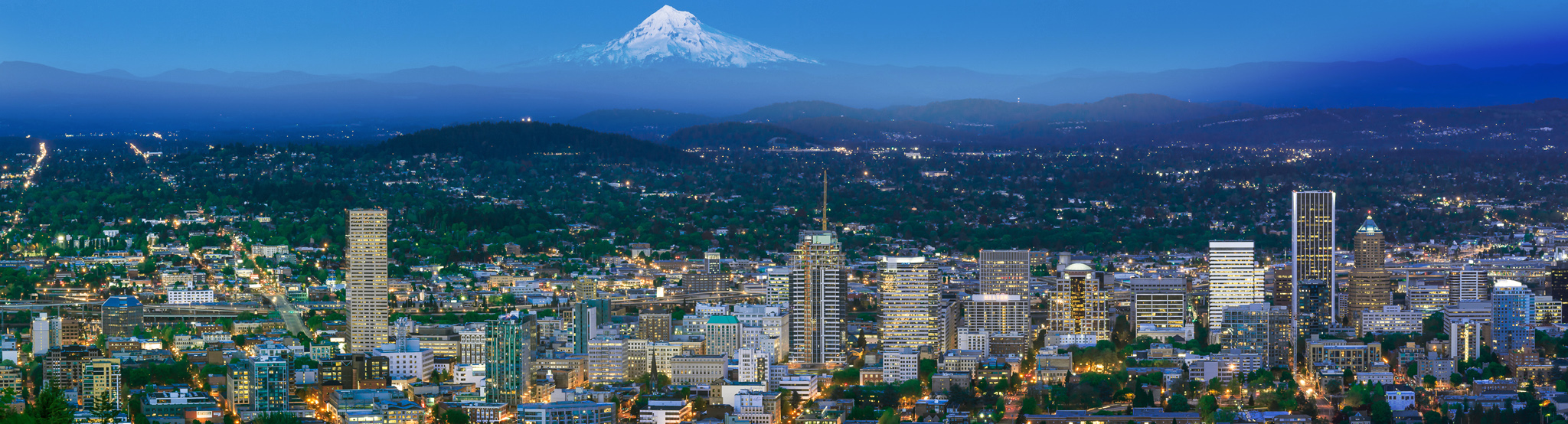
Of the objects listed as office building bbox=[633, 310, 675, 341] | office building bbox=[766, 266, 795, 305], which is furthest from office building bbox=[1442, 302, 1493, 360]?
office building bbox=[633, 310, 675, 341]

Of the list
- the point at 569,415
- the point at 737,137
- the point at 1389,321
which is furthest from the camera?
the point at 737,137

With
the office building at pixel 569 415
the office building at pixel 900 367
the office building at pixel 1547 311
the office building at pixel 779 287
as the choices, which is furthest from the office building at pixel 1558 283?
the office building at pixel 569 415

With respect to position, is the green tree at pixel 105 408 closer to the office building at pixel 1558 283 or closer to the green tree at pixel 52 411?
the green tree at pixel 52 411

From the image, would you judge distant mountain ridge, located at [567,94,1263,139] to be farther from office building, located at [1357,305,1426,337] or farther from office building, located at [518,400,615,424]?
office building, located at [518,400,615,424]

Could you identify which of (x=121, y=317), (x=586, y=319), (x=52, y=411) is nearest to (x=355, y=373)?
(x=586, y=319)

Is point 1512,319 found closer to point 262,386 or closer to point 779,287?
point 779,287

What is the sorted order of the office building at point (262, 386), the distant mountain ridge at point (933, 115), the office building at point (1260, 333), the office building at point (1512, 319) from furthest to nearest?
the distant mountain ridge at point (933, 115), the office building at point (1512, 319), the office building at point (1260, 333), the office building at point (262, 386)

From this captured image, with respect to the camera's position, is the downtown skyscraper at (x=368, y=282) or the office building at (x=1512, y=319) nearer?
the office building at (x=1512, y=319)
